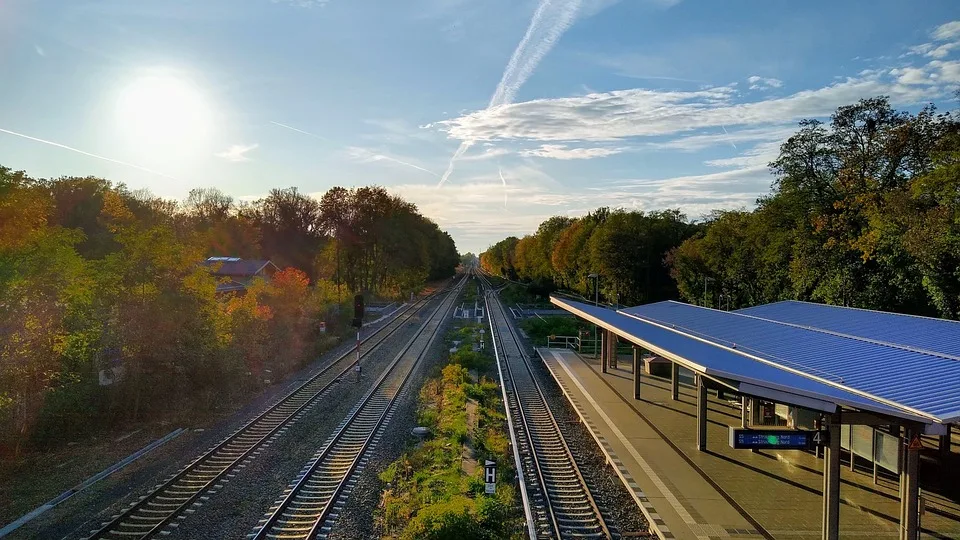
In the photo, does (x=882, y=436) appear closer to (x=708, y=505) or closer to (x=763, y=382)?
(x=708, y=505)

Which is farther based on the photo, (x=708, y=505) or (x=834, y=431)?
(x=708, y=505)

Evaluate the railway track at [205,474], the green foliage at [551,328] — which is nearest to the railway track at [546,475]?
the railway track at [205,474]

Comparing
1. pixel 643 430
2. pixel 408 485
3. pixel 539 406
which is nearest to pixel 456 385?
pixel 539 406

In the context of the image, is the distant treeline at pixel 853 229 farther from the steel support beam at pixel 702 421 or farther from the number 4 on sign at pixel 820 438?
the number 4 on sign at pixel 820 438

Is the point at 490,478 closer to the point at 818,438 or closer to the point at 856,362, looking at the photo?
the point at 818,438

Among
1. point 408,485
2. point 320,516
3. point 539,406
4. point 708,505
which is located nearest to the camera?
point 320,516

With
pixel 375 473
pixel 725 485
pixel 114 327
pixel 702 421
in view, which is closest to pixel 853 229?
pixel 702 421
